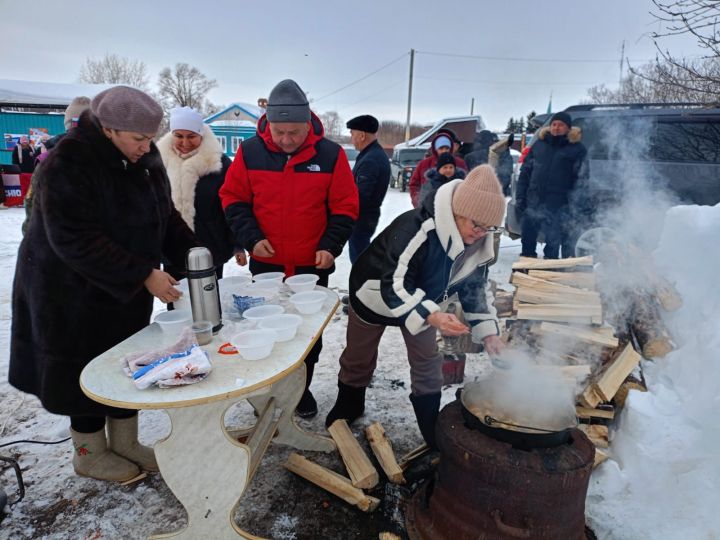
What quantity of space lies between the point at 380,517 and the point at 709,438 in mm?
1895

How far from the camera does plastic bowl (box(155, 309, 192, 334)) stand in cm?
219

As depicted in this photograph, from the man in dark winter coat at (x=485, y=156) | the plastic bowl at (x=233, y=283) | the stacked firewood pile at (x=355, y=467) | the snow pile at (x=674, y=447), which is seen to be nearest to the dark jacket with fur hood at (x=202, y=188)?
the plastic bowl at (x=233, y=283)

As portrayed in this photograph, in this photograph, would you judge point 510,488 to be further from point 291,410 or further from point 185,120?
point 185,120

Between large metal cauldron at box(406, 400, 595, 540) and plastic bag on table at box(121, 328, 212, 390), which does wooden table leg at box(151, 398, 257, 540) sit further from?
large metal cauldron at box(406, 400, 595, 540)

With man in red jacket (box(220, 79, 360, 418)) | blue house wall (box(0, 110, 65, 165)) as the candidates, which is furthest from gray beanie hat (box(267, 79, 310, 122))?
blue house wall (box(0, 110, 65, 165))

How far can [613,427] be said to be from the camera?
10.5 ft

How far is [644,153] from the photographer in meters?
5.28

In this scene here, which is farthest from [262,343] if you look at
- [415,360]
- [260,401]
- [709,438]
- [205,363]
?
[709,438]

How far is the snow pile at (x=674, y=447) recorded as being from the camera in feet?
7.55

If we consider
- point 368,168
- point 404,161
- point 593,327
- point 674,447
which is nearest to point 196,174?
point 368,168

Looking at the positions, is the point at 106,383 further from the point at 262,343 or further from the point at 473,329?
the point at 473,329

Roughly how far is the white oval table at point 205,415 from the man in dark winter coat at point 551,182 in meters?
4.69

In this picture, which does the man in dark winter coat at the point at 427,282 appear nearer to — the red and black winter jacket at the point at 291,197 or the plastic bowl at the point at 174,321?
the red and black winter jacket at the point at 291,197

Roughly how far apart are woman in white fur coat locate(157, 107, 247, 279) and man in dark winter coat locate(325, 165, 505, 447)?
53.9 inches
